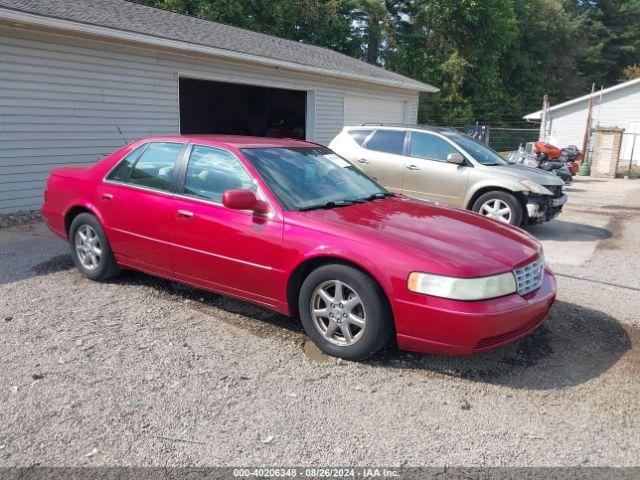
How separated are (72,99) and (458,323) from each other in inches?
333

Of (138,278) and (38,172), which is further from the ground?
(38,172)

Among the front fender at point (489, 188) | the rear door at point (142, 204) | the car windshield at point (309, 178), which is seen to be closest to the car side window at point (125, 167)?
the rear door at point (142, 204)

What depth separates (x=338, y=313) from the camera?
369 cm

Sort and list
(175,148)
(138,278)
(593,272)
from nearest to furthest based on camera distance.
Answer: (175,148) → (138,278) → (593,272)

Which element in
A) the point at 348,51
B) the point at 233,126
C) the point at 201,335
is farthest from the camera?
the point at 348,51

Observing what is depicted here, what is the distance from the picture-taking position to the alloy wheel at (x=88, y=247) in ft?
17.1

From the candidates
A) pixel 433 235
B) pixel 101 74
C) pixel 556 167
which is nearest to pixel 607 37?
pixel 556 167

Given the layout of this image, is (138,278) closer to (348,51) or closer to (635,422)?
(635,422)

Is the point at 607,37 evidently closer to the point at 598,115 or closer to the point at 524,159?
the point at 598,115

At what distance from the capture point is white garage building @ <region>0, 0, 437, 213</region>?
850 cm

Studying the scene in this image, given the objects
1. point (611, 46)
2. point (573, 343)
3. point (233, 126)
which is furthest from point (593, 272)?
point (611, 46)

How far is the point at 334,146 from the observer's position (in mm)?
9422

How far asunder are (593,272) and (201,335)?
4.62 meters

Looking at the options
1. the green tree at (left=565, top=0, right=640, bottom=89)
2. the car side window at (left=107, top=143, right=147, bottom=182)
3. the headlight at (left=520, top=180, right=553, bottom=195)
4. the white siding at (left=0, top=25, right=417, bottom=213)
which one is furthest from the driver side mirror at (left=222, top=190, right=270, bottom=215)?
the green tree at (left=565, top=0, right=640, bottom=89)
